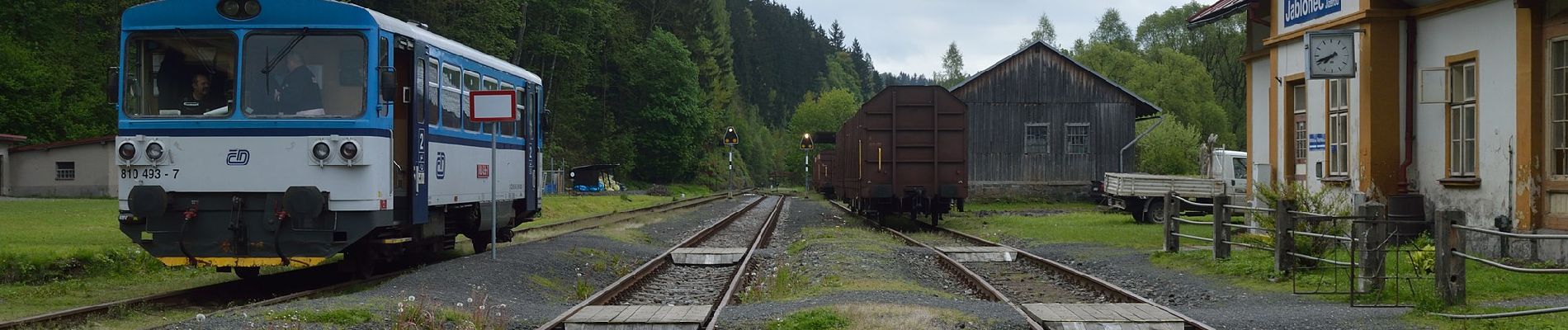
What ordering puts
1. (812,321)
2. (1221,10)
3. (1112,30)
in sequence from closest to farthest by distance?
1. (812,321)
2. (1221,10)
3. (1112,30)

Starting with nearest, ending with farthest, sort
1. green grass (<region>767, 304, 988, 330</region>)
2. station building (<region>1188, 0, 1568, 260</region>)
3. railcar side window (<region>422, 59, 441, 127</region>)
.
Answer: green grass (<region>767, 304, 988, 330</region>), railcar side window (<region>422, 59, 441, 127</region>), station building (<region>1188, 0, 1568, 260</region>)

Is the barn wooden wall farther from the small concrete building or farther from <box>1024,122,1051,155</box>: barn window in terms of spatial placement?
the small concrete building

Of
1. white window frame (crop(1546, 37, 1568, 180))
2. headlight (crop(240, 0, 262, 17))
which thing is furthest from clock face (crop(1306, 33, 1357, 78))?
headlight (crop(240, 0, 262, 17))

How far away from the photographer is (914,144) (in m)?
23.9

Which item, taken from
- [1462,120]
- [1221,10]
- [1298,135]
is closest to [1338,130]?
[1298,135]

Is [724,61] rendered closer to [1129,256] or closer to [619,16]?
[619,16]

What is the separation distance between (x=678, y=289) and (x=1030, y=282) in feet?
12.8

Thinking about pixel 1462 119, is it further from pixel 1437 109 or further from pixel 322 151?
pixel 322 151

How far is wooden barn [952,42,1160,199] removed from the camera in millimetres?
38906

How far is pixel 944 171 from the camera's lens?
2389 centimetres

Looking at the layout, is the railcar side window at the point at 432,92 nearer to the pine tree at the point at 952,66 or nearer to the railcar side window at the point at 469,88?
the railcar side window at the point at 469,88

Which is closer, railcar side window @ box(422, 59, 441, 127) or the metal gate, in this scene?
the metal gate

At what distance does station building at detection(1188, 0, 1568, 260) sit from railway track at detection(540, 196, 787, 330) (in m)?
8.25

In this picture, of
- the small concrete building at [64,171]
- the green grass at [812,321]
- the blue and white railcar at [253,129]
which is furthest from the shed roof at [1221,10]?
the small concrete building at [64,171]
